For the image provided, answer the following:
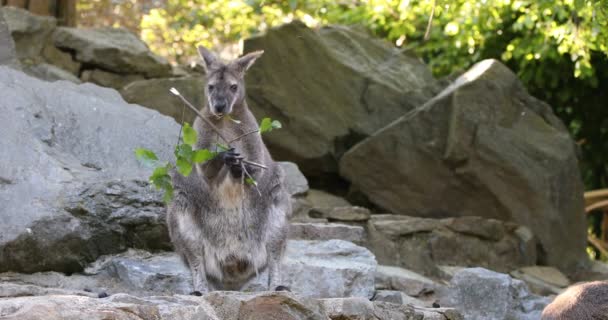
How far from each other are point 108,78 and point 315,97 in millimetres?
2731

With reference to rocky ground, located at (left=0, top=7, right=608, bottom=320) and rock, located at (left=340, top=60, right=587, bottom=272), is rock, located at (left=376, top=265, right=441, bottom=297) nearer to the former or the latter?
rocky ground, located at (left=0, top=7, right=608, bottom=320)

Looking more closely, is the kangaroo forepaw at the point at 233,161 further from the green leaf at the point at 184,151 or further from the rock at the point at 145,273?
the rock at the point at 145,273

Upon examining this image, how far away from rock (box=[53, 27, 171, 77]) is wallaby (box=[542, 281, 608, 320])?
21.7 feet

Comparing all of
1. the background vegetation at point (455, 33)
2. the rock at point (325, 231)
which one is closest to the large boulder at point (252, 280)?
the rock at point (325, 231)

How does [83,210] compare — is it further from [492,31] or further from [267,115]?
[492,31]

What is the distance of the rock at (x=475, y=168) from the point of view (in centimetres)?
1152

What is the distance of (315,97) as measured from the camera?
1205 centimetres

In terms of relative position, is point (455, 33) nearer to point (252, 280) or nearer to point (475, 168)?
point (475, 168)

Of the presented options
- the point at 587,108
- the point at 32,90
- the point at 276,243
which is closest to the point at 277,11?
the point at 587,108

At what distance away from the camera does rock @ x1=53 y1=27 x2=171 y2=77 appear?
39.8ft

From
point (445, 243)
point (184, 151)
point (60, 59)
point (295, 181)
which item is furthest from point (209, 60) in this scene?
point (60, 59)

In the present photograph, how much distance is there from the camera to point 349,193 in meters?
12.0

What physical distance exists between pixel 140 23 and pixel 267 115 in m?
6.77

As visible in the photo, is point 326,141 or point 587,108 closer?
point 326,141
